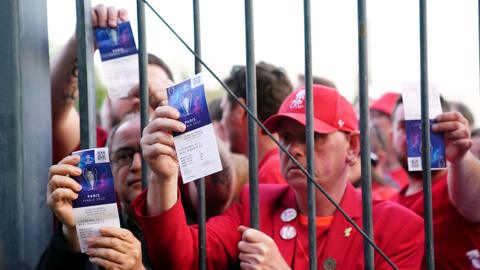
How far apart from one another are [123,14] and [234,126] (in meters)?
1.90

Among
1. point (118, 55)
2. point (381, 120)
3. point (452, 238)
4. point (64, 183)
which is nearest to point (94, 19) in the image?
point (118, 55)

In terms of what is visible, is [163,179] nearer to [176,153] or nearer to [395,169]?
[176,153]

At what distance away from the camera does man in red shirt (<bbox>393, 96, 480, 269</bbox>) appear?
2514mm

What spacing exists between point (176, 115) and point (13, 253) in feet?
1.98

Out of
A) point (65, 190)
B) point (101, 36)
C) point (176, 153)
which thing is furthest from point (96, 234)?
point (101, 36)

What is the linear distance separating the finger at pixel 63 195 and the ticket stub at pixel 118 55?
459 millimetres

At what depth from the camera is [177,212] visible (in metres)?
2.45

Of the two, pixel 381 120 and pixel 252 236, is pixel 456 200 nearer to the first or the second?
pixel 252 236

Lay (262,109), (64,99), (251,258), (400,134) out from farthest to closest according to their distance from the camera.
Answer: (262,109) < (400,134) < (64,99) < (251,258)

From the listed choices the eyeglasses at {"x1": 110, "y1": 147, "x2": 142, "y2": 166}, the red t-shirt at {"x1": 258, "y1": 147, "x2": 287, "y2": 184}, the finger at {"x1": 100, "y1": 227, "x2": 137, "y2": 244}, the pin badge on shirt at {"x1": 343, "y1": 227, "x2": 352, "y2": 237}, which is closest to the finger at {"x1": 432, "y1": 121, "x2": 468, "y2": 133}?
the pin badge on shirt at {"x1": 343, "y1": 227, "x2": 352, "y2": 237}

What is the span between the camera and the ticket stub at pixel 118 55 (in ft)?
8.48

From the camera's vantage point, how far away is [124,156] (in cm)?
331

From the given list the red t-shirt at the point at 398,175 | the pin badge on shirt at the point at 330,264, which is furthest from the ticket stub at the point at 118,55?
the red t-shirt at the point at 398,175

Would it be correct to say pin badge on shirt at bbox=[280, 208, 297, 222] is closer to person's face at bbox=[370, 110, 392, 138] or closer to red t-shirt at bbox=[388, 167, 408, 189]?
person's face at bbox=[370, 110, 392, 138]
